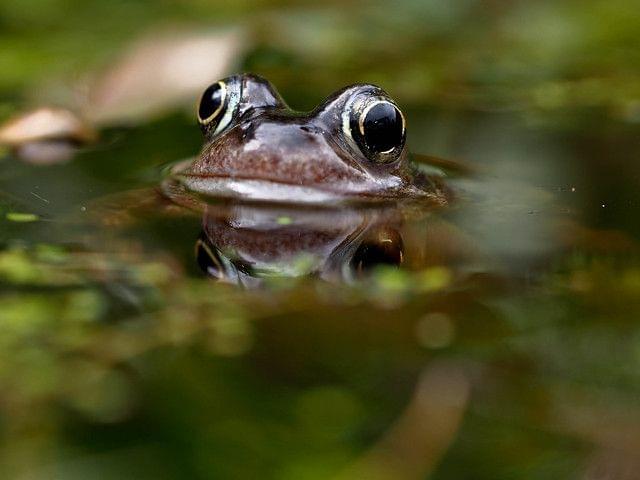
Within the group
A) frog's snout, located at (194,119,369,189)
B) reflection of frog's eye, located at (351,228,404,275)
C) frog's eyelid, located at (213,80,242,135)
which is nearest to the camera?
reflection of frog's eye, located at (351,228,404,275)

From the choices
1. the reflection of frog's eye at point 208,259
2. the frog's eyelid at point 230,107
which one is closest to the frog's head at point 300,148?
the frog's eyelid at point 230,107

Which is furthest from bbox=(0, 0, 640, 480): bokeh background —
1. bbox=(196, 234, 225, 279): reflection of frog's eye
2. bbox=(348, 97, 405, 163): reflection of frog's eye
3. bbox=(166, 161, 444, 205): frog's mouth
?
bbox=(348, 97, 405, 163): reflection of frog's eye

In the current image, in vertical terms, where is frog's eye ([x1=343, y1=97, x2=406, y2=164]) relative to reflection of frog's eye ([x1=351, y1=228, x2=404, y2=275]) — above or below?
above

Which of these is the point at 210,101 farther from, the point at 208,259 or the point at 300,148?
the point at 208,259

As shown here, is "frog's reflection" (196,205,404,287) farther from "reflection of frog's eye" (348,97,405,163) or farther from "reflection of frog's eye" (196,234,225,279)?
"reflection of frog's eye" (348,97,405,163)

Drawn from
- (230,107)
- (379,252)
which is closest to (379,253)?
(379,252)

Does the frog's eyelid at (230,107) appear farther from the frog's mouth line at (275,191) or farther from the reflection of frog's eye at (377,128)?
the reflection of frog's eye at (377,128)
